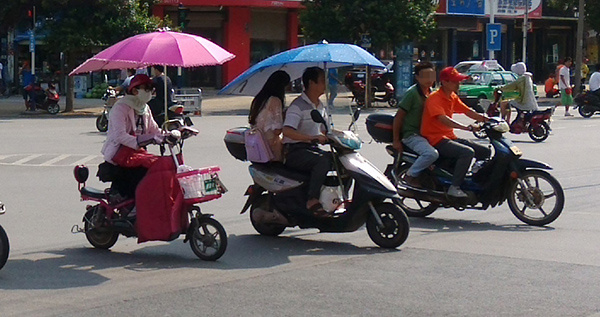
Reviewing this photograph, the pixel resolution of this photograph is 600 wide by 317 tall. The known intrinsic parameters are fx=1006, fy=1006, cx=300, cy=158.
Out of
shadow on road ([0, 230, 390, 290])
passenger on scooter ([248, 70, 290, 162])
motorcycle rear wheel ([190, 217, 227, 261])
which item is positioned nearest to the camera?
shadow on road ([0, 230, 390, 290])

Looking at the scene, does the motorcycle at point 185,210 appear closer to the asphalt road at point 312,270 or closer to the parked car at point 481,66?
the asphalt road at point 312,270

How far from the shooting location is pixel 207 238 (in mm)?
8383

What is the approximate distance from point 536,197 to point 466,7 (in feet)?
132

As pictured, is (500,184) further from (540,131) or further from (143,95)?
(540,131)

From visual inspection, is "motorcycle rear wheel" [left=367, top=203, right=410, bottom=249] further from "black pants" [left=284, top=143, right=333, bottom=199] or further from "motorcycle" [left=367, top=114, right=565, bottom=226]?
"motorcycle" [left=367, top=114, right=565, bottom=226]

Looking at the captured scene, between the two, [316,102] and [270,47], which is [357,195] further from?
[270,47]

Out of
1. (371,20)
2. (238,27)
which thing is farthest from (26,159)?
(238,27)

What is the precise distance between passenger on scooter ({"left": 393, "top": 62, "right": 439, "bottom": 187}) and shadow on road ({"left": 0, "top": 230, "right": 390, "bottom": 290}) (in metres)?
1.57

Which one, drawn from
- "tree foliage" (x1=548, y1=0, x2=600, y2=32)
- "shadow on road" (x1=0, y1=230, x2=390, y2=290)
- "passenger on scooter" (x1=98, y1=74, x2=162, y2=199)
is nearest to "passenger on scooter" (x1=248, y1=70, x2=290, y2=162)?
"shadow on road" (x1=0, y1=230, x2=390, y2=290)

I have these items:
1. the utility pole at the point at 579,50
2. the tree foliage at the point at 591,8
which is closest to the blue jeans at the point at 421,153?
the utility pole at the point at 579,50

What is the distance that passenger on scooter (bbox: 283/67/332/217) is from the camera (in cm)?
905

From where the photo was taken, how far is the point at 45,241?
31.0 ft

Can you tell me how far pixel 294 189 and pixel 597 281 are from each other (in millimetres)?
2917

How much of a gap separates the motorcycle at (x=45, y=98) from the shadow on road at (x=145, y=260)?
2216 centimetres
